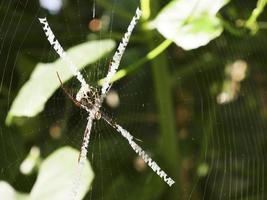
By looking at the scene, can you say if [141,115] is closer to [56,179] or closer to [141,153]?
[141,153]

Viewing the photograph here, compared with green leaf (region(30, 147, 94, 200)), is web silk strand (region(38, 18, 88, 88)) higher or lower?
higher

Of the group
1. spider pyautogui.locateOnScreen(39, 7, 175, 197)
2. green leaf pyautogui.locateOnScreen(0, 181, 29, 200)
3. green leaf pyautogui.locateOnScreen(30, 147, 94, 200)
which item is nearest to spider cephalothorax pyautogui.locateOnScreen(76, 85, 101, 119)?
spider pyautogui.locateOnScreen(39, 7, 175, 197)

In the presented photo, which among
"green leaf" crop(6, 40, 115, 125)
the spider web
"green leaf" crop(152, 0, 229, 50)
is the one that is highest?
"green leaf" crop(6, 40, 115, 125)

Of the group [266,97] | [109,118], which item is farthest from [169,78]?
[266,97]

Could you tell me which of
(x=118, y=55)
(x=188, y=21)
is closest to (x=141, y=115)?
(x=118, y=55)

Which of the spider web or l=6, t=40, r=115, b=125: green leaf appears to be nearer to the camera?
l=6, t=40, r=115, b=125: green leaf

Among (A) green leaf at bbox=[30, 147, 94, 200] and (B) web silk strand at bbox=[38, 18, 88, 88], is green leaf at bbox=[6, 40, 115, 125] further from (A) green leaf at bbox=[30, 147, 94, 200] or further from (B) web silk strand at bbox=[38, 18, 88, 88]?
(A) green leaf at bbox=[30, 147, 94, 200]
